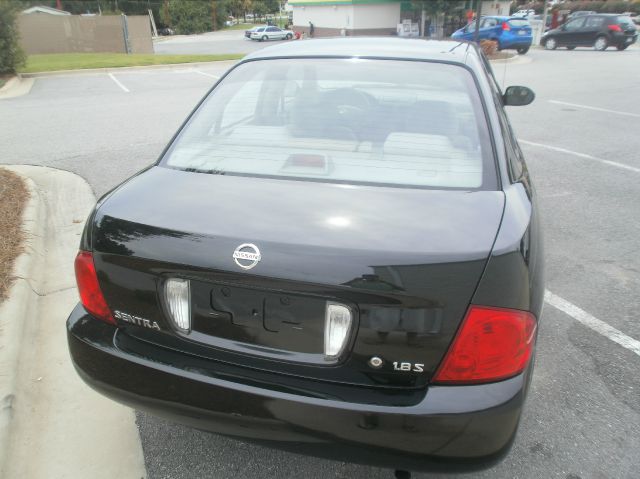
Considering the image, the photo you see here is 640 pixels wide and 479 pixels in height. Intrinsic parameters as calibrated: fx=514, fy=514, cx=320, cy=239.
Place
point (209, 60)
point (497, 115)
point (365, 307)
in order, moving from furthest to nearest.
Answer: point (209, 60)
point (497, 115)
point (365, 307)

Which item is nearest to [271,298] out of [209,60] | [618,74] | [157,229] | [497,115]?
[157,229]

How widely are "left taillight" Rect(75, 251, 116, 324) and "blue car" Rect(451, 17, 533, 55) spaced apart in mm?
24427

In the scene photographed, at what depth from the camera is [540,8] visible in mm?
60969

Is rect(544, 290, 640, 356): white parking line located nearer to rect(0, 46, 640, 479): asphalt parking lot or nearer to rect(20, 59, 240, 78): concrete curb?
rect(0, 46, 640, 479): asphalt parking lot

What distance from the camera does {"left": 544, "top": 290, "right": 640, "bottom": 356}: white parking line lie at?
304 centimetres

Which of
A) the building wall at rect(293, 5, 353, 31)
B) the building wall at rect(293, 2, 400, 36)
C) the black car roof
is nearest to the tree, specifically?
the black car roof

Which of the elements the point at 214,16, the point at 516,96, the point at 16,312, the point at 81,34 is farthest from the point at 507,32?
the point at 214,16

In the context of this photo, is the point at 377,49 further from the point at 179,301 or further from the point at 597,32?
the point at 597,32

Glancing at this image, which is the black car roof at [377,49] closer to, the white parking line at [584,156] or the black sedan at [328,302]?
the black sedan at [328,302]

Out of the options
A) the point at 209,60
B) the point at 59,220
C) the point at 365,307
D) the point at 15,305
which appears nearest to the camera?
Result: the point at 365,307

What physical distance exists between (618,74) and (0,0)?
19445 millimetres

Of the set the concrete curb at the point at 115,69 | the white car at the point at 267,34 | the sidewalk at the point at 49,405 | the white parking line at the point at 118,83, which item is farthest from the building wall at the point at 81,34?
the sidewalk at the point at 49,405

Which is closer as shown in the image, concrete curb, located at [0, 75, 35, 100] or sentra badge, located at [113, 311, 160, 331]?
sentra badge, located at [113, 311, 160, 331]

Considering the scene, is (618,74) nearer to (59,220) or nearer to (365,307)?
(59,220)
